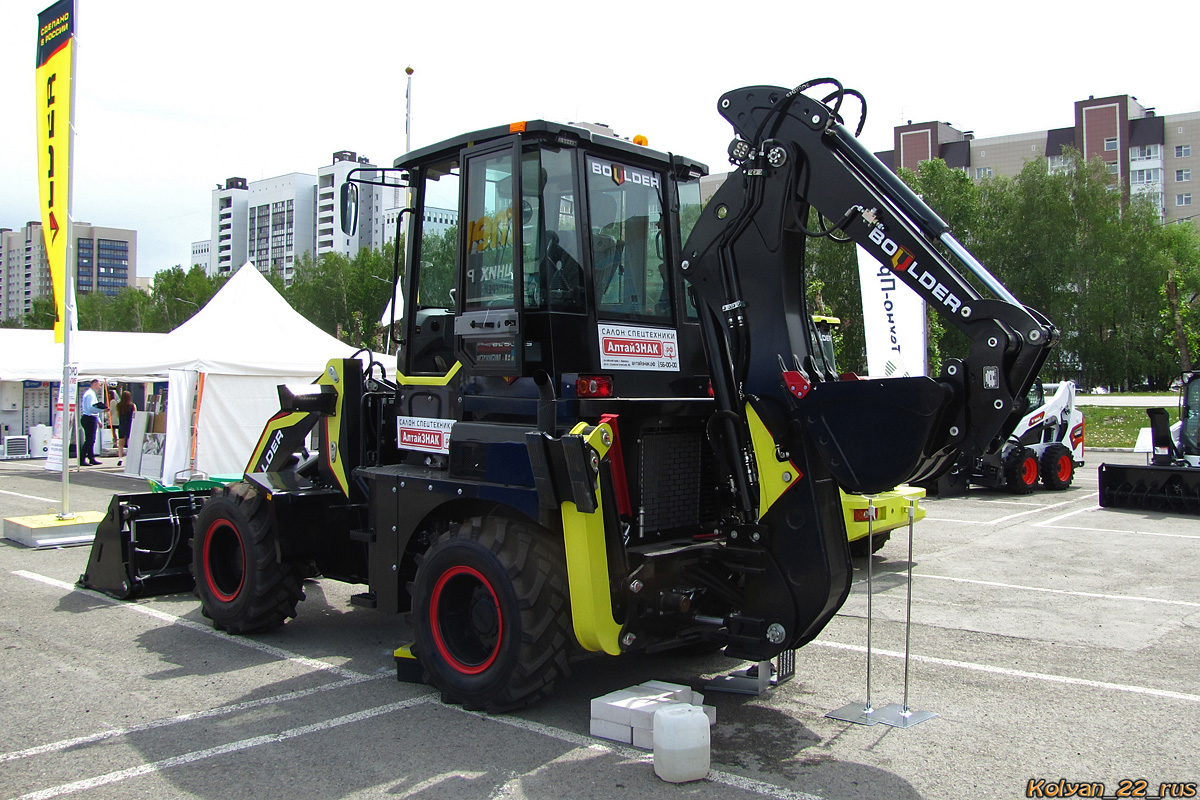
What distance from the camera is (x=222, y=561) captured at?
267 inches

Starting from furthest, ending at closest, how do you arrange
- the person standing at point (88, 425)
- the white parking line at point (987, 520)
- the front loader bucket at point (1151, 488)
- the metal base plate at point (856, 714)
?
the person standing at point (88, 425) → the front loader bucket at point (1151, 488) → the white parking line at point (987, 520) → the metal base plate at point (856, 714)

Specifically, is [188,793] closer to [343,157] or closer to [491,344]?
[491,344]

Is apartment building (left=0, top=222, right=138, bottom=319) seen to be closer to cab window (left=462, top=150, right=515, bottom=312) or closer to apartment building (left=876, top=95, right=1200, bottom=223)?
apartment building (left=876, top=95, right=1200, bottom=223)

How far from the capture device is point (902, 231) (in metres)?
4.18

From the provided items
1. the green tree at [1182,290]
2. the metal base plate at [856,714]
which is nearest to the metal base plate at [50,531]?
the metal base plate at [856,714]

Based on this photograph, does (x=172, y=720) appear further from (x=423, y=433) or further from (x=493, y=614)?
(x=423, y=433)

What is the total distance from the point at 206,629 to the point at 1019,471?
13.2 m

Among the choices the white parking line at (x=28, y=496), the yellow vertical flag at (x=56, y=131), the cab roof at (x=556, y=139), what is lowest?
the white parking line at (x=28, y=496)

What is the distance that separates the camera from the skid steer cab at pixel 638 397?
13.9ft

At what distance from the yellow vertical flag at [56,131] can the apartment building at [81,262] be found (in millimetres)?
150253

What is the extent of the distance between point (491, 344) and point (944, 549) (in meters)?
7.33

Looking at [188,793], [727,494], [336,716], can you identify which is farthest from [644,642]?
[188,793]

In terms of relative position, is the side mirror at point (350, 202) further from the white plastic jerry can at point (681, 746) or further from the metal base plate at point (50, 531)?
the metal base plate at point (50, 531)

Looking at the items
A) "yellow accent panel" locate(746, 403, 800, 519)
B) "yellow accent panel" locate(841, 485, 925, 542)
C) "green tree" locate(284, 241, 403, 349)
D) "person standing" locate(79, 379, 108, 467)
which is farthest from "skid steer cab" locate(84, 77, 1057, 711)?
"green tree" locate(284, 241, 403, 349)
